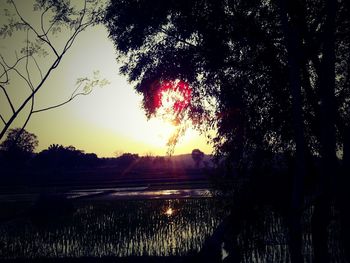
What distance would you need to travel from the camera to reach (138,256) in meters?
15.0

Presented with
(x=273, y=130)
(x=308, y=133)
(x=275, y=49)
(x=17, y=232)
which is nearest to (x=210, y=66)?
(x=275, y=49)

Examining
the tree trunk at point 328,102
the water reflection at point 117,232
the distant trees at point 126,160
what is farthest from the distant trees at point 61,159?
the tree trunk at point 328,102

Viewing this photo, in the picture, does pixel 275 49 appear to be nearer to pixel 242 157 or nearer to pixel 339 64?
pixel 339 64

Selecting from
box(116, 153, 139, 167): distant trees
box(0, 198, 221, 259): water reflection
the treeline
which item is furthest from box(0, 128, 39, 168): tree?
box(0, 198, 221, 259): water reflection

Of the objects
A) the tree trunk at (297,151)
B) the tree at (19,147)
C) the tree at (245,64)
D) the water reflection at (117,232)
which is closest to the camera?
the tree trunk at (297,151)

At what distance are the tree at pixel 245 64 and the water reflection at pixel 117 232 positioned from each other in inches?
133

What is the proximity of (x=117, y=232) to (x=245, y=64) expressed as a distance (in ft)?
40.8

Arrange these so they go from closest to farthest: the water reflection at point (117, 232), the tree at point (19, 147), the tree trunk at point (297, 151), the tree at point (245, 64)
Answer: the tree trunk at point (297, 151) → the tree at point (245, 64) → the water reflection at point (117, 232) → the tree at point (19, 147)

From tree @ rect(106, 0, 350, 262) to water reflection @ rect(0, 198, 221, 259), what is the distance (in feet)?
11.1

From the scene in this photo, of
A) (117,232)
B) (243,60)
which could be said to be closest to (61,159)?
(117,232)

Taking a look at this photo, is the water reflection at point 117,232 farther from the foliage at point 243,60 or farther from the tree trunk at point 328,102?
the tree trunk at point 328,102

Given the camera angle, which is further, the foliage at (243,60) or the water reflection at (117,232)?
the water reflection at (117,232)

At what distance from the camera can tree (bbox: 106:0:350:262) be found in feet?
33.3

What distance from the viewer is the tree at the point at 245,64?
33.3 feet
